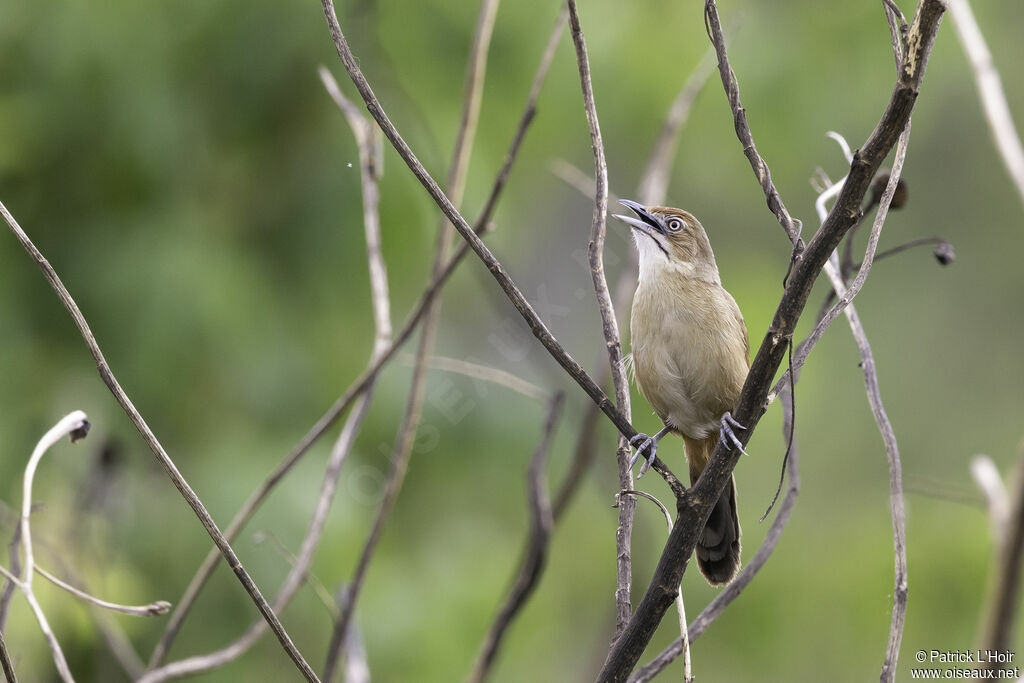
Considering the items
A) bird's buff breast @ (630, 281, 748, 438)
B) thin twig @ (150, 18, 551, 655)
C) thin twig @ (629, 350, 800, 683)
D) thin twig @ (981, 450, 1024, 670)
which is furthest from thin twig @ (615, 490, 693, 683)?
bird's buff breast @ (630, 281, 748, 438)

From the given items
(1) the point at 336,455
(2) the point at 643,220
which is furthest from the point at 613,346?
(2) the point at 643,220

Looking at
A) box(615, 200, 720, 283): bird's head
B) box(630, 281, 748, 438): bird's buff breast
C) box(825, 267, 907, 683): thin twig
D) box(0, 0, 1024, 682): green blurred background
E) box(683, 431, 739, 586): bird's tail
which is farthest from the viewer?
box(0, 0, 1024, 682): green blurred background

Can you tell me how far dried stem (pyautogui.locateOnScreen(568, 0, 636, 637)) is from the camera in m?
1.57

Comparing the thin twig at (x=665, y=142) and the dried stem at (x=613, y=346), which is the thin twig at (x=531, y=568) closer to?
the dried stem at (x=613, y=346)

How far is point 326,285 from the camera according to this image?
4461 mm

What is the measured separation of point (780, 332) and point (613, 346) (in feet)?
1.60

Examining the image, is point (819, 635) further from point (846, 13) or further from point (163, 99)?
point (163, 99)

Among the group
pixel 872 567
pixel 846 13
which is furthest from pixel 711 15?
pixel 872 567

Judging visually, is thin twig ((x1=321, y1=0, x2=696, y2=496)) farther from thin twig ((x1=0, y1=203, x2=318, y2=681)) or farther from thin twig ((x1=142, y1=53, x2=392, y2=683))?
thin twig ((x1=142, y1=53, x2=392, y2=683))

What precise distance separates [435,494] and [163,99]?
2.16 metres

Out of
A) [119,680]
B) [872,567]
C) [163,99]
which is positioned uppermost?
[163,99]

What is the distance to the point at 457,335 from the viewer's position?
490cm

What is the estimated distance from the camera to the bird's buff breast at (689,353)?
108 inches

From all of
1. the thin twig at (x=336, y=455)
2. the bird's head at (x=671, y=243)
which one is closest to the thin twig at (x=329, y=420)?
the thin twig at (x=336, y=455)
